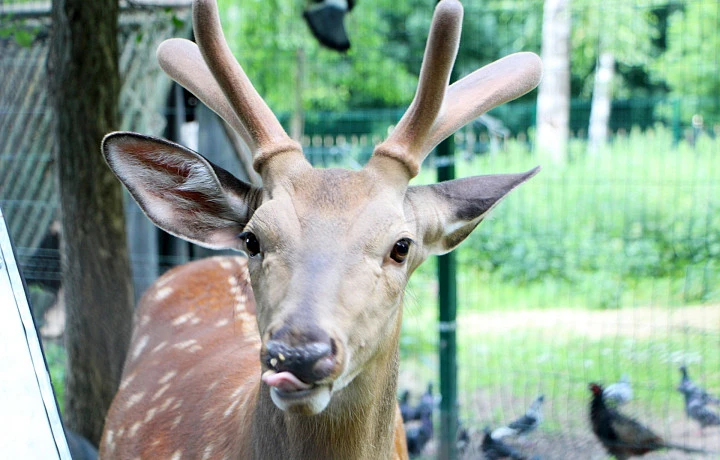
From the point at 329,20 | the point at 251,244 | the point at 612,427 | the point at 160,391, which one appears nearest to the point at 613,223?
the point at 612,427

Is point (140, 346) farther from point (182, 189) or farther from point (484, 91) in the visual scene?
point (484, 91)

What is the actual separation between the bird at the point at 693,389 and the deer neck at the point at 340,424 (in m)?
3.37

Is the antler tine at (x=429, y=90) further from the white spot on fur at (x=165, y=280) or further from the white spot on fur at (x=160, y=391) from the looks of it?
the white spot on fur at (x=165, y=280)

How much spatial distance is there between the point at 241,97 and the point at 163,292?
1.64 meters

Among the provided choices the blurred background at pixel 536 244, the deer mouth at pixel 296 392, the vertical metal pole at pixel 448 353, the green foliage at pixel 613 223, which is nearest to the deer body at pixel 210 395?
the deer mouth at pixel 296 392

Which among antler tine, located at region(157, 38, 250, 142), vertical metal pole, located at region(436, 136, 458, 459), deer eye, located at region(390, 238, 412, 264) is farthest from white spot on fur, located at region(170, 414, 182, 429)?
vertical metal pole, located at region(436, 136, 458, 459)

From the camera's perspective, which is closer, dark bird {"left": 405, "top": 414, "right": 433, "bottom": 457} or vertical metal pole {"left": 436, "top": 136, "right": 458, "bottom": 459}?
vertical metal pole {"left": 436, "top": 136, "right": 458, "bottom": 459}

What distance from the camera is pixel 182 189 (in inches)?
93.4

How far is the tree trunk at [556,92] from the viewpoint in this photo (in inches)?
276

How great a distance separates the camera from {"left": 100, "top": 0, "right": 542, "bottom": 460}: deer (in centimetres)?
188

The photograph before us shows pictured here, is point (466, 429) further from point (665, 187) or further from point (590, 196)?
point (590, 196)

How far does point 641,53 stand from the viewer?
1288cm

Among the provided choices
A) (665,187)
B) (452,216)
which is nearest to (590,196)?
(665,187)

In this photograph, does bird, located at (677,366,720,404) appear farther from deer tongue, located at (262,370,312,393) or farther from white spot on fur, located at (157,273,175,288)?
deer tongue, located at (262,370,312,393)
